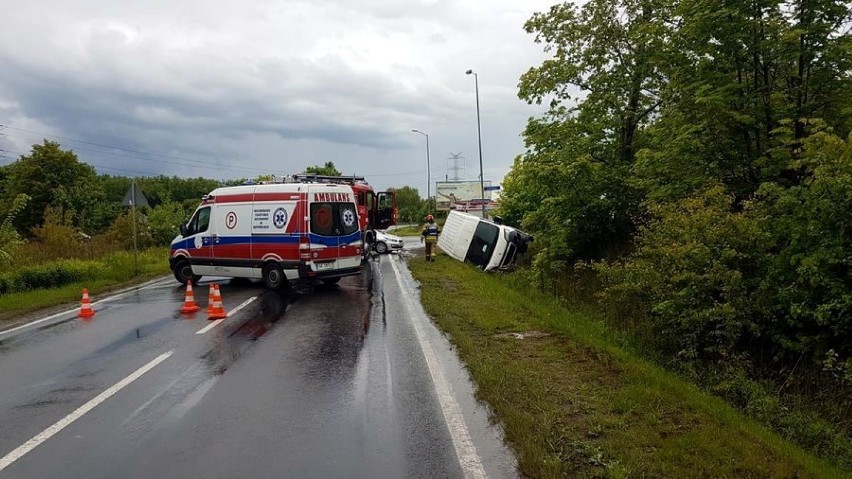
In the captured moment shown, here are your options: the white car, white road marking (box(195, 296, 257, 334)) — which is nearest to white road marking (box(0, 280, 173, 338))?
white road marking (box(195, 296, 257, 334))

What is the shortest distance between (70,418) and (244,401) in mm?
1590

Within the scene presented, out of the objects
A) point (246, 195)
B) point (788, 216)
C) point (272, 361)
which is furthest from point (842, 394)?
point (246, 195)

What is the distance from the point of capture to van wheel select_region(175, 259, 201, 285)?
1633 centimetres

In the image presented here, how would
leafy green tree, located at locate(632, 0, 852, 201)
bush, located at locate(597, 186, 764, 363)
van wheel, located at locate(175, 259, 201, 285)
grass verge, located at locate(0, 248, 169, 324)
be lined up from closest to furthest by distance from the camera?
bush, located at locate(597, 186, 764, 363)
leafy green tree, located at locate(632, 0, 852, 201)
grass verge, located at locate(0, 248, 169, 324)
van wheel, located at locate(175, 259, 201, 285)

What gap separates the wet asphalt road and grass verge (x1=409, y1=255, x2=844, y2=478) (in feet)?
1.24

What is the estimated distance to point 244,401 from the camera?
6.05m

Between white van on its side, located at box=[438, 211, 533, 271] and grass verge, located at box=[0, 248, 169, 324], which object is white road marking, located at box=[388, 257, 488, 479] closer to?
grass verge, located at box=[0, 248, 169, 324]

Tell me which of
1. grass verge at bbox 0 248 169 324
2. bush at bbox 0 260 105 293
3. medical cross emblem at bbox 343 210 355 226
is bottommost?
grass verge at bbox 0 248 169 324

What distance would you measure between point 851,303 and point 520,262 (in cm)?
1399

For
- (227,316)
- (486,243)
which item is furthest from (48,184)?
(227,316)

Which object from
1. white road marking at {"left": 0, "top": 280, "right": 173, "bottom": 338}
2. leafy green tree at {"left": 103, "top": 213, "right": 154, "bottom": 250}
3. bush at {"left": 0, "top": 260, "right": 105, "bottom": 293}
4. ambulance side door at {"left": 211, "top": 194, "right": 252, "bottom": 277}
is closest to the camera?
white road marking at {"left": 0, "top": 280, "right": 173, "bottom": 338}

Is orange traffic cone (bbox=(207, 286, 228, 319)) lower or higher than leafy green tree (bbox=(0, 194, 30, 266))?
lower

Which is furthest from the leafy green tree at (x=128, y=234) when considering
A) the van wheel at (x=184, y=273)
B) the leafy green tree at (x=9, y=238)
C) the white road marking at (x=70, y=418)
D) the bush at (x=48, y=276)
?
the white road marking at (x=70, y=418)

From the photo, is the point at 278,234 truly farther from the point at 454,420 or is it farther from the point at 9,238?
the point at 454,420
